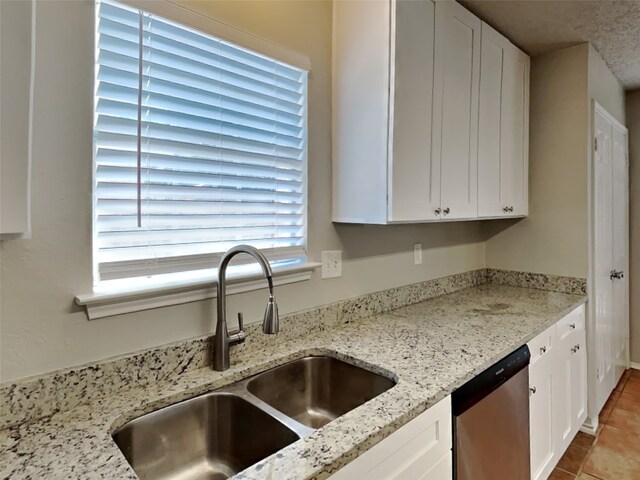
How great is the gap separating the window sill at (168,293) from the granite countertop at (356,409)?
0.24 m

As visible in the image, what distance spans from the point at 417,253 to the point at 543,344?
754 millimetres

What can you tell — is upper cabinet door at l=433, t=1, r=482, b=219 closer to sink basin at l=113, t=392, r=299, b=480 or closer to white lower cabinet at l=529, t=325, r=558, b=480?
white lower cabinet at l=529, t=325, r=558, b=480

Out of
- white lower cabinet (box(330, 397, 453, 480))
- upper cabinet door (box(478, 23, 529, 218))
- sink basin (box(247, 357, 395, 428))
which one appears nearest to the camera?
white lower cabinet (box(330, 397, 453, 480))

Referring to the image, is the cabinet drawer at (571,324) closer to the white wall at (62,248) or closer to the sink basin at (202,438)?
the sink basin at (202,438)

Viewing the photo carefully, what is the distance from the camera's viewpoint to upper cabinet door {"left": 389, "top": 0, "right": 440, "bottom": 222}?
4.85 feet

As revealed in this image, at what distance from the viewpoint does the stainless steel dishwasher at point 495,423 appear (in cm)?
121

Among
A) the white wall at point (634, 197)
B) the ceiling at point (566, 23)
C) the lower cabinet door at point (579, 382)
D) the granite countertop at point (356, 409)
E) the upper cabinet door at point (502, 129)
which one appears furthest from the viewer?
the white wall at point (634, 197)

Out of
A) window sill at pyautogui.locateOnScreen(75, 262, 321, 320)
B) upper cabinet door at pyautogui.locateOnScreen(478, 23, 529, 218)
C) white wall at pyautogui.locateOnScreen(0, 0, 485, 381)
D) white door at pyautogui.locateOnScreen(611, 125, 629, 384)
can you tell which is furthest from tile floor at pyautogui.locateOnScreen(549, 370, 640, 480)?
white wall at pyautogui.locateOnScreen(0, 0, 485, 381)

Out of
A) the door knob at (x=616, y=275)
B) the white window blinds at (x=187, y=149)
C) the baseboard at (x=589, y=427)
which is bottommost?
the baseboard at (x=589, y=427)

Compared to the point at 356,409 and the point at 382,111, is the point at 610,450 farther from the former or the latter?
the point at 382,111

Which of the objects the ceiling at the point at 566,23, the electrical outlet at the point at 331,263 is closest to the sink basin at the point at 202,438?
the electrical outlet at the point at 331,263

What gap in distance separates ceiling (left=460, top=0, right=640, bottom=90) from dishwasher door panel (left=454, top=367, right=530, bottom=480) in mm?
1773

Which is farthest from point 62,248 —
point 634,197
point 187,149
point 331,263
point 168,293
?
point 634,197

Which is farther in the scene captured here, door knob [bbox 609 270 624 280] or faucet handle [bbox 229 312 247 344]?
door knob [bbox 609 270 624 280]
